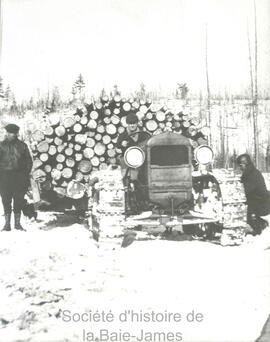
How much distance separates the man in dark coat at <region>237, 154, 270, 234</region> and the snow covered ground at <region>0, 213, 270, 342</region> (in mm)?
801

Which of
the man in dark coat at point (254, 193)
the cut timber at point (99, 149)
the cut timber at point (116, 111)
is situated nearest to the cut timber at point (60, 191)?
the cut timber at point (99, 149)

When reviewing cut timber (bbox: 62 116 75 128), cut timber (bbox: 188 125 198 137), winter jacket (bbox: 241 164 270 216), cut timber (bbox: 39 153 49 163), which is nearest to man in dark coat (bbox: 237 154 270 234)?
winter jacket (bbox: 241 164 270 216)

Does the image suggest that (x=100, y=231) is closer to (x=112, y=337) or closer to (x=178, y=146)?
(x=178, y=146)

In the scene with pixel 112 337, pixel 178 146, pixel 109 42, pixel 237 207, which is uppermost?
pixel 109 42

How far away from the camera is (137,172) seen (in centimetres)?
605

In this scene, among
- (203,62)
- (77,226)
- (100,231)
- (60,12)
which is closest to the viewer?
(60,12)

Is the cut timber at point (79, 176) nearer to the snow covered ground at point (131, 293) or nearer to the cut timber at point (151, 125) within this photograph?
the cut timber at point (151, 125)

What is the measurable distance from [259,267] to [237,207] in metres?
1.29

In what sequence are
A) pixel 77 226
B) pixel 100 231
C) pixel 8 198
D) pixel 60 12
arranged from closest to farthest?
pixel 60 12 → pixel 100 231 → pixel 8 198 → pixel 77 226

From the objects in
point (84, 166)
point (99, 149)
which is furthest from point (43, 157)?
point (99, 149)

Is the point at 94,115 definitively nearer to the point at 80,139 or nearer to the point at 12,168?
the point at 80,139

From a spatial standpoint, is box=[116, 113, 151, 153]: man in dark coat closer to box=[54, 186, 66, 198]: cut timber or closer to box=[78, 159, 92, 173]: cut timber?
box=[78, 159, 92, 173]: cut timber

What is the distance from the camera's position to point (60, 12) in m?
4.95

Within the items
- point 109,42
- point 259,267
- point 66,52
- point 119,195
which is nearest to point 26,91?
point 66,52
